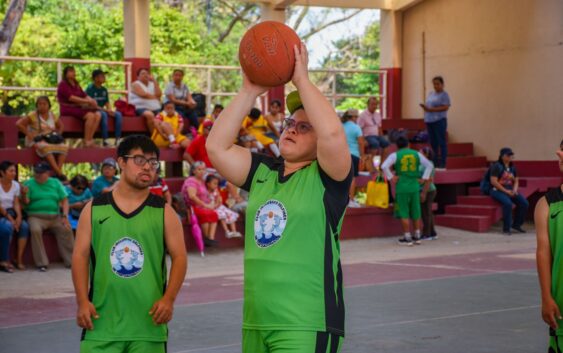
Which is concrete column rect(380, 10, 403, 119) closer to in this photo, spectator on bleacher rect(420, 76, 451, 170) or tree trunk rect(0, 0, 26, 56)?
spectator on bleacher rect(420, 76, 451, 170)

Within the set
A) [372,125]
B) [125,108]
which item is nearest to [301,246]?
[125,108]

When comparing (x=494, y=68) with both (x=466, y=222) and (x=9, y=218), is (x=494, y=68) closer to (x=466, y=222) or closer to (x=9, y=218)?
(x=466, y=222)

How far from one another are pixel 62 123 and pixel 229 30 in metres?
23.9

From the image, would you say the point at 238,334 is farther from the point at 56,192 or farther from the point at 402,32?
the point at 402,32

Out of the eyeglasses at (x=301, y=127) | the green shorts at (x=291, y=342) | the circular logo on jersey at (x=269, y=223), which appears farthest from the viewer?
the eyeglasses at (x=301, y=127)

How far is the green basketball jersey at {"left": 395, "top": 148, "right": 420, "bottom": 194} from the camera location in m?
19.1

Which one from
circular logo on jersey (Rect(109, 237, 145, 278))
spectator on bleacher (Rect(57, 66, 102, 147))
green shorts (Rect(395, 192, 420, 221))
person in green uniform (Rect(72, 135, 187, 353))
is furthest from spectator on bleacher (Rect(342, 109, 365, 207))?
circular logo on jersey (Rect(109, 237, 145, 278))

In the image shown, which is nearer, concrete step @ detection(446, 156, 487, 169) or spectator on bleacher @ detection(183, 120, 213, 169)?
spectator on bleacher @ detection(183, 120, 213, 169)

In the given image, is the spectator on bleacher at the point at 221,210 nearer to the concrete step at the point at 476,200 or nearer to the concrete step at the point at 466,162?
the concrete step at the point at 476,200

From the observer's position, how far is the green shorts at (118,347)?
5.93 meters

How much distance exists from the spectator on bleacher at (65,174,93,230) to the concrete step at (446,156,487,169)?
9.86 metres

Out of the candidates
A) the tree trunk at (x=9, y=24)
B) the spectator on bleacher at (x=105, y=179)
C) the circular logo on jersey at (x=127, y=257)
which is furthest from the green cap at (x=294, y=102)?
the tree trunk at (x=9, y=24)

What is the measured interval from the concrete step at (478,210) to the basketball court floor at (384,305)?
356 centimetres

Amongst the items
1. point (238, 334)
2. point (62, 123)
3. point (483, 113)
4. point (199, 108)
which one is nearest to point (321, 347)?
point (238, 334)
